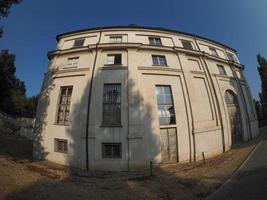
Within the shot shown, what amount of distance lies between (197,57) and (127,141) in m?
11.0

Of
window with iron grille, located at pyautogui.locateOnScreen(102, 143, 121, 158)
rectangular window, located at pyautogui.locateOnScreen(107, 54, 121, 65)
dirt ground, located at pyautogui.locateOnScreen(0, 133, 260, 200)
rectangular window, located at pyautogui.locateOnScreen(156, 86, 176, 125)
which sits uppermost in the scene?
rectangular window, located at pyautogui.locateOnScreen(107, 54, 121, 65)

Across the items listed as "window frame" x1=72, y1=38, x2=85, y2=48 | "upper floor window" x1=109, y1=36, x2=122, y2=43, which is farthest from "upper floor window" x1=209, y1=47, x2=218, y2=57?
"window frame" x1=72, y1=38, x2=85, y2=48

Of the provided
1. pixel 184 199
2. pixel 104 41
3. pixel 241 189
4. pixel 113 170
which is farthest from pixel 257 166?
pixel 104 41

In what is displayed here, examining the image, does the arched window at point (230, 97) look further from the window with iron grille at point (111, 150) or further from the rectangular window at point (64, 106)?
the rectangular window at point (64, 106)

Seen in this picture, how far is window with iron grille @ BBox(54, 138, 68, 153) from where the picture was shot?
611 inches

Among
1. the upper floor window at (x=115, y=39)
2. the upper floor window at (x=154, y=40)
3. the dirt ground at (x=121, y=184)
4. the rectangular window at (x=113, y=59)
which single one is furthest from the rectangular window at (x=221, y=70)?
the rectangular window at (x=113, y=59)

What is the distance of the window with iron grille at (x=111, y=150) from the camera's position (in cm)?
1418

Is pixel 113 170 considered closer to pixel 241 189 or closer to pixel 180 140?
pixel 180 140

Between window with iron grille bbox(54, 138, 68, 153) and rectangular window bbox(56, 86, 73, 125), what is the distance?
59.7 inches

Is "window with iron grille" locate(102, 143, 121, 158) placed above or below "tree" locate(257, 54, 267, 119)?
below

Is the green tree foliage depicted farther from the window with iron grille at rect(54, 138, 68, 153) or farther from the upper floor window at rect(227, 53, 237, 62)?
the upper floor window at rect(227, 53, 237, 62)

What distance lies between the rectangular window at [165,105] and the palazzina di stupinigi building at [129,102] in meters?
0.08

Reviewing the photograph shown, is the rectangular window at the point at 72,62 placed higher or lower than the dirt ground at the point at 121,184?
higher

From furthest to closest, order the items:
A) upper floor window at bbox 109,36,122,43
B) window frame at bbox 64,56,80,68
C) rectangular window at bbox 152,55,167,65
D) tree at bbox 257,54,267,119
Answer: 1. tree at bbox 257,54,267,119
2. upper floor window at bbox 109,36,122,43
3. window frame at bbox 64,56,80,68
4. rectangular window at bbox 152,55,167,65
